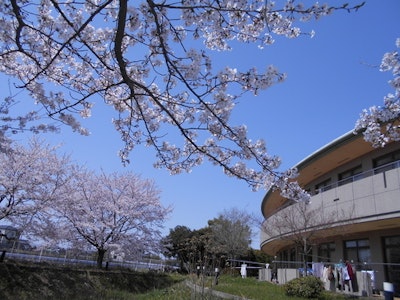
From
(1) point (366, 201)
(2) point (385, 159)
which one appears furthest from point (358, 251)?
(2) point (385, 159)

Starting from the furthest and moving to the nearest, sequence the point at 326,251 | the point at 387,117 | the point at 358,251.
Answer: the point at 326,251
the point at 358,251
the point at 387,117

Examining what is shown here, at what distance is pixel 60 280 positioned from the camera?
53.6ft

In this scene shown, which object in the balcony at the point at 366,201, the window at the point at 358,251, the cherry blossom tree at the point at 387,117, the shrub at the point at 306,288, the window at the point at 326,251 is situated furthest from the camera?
the window at the point at 326,251

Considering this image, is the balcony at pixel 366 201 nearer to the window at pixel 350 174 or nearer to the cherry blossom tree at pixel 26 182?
the window at pixel 350 174

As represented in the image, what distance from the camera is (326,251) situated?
2181 centimetres

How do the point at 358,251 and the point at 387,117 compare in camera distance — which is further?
the point at 358,251

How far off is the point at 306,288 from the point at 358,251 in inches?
245

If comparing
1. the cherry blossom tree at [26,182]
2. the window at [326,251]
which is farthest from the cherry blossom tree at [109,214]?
the window at [326,251]

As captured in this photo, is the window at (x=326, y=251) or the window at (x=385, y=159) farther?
the window at (x=326, y=251)

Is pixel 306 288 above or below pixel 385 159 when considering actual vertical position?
below

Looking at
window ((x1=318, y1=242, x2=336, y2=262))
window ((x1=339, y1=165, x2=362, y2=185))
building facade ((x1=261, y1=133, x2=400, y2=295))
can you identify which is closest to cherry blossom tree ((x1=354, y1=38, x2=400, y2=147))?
building facade ((x1=261, y1=133, x2=400, y2=295))

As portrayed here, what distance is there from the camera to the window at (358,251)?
1756 centimetres

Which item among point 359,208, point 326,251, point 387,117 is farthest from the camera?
point 326,251

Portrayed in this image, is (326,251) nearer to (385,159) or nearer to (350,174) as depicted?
(350,174)
